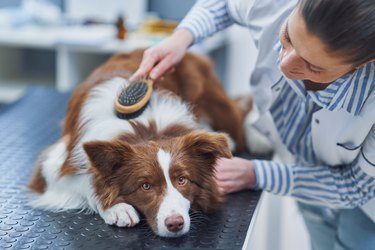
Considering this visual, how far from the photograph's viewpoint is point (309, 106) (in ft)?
5.07

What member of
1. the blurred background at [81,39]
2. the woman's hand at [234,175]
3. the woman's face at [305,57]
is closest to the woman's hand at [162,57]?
the woman's hand at [234,175]

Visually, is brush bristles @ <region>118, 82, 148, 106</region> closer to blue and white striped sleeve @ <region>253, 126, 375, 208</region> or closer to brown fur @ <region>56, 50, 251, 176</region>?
brown fur @ <region>56, 50, 251, 176</region>

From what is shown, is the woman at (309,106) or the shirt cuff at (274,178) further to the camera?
the shirt cuff at (274,178)

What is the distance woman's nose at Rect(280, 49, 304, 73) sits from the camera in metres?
1.14

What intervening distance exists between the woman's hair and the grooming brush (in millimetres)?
547

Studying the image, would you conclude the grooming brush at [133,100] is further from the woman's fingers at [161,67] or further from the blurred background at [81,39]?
the blurred background at [81,39]

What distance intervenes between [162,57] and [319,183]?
0.56 metres

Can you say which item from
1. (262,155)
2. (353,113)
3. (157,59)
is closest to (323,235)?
(262,155)

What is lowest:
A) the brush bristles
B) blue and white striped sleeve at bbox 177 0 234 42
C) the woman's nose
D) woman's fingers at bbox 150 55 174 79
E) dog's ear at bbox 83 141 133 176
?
dog's ear at bbox 83 141 133 176

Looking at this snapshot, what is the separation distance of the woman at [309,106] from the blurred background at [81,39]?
1.23 metres

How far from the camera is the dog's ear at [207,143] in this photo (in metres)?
1.33

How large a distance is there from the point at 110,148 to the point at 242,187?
0.43 meters

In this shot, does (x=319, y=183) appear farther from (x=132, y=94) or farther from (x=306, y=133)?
(x=132, y=94)

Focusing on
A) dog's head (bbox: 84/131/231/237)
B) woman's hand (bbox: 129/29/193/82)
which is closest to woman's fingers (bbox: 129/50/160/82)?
woman's hand (bbox: 129/29/193/82)
